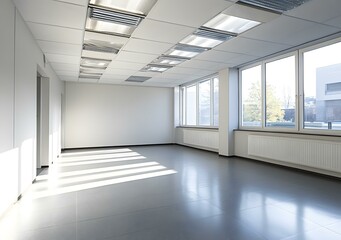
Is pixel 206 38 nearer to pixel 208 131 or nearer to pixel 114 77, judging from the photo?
pixel 208 131

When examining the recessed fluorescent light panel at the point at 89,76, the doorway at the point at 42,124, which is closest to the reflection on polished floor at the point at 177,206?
the doorway at the point at 42,124

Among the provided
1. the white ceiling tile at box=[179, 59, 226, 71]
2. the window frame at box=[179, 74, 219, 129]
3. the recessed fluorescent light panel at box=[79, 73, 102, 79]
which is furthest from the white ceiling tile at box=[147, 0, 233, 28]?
the recessed fluorescent light panel at box=[79, 73, 102, 79]

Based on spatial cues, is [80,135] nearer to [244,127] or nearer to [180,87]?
[180,87]

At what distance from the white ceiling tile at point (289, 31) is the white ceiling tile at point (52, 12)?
9.06 ft

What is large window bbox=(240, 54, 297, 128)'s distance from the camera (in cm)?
535

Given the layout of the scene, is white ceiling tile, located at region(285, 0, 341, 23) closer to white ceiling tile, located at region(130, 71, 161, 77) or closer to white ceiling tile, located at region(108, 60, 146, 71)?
white ceiling tile, located at region(108, 60, 146, 71)

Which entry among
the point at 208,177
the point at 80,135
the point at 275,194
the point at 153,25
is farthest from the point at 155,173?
the point at 80,135

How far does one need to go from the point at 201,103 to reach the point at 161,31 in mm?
5235

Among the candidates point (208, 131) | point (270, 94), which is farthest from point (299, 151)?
point (208, 131)

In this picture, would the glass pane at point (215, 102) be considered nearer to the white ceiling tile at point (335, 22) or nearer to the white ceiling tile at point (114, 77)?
the white ceiling tile at point (114, 77)

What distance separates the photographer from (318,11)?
3.22m

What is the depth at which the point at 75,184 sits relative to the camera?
4059mm

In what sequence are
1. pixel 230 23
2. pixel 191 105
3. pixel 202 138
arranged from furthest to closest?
pixel 191 105 → pixel 202 138 → pixel 230 23

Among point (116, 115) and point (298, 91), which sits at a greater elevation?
point (298, 91)
